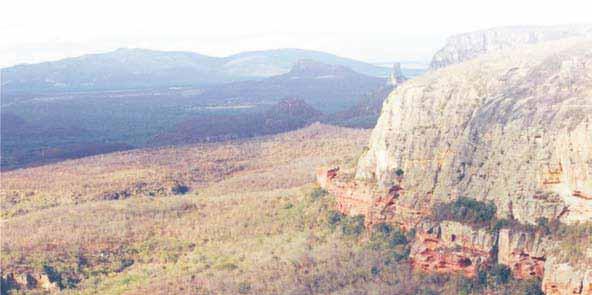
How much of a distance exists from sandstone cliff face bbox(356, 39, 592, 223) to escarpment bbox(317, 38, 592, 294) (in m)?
0.08

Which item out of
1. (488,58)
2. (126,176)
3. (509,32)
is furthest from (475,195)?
(509,32)

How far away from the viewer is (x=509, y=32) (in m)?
176

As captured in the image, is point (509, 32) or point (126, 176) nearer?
point (126, 176)

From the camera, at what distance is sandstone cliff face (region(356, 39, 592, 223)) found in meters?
58.7

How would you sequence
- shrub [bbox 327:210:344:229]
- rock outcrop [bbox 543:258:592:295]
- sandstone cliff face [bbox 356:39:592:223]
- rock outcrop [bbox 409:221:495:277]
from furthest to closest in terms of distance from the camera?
shrub [bbox 327:210:344:229], rock outcrop [bbox 409:221:495:277], sandstone cliff face [bbox 356:39:592:223], rock outcrop [bbox 543:258:592:295]

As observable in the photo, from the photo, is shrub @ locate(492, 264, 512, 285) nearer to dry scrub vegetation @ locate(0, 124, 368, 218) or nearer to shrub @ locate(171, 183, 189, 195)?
dry scrub vegetation @ locate(0, 124, 368, 218)

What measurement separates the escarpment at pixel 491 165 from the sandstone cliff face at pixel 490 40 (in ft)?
263

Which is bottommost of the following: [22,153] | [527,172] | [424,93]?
[22,153]

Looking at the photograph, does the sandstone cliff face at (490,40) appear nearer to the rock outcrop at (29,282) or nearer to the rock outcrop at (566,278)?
the rock outcrop at (566,278)

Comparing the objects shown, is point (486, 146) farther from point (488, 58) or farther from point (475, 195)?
point (488, 58)

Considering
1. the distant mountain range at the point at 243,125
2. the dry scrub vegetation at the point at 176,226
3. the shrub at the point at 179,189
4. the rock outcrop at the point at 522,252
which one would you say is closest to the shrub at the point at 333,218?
the dry scrub vegetation at the point at 176,226

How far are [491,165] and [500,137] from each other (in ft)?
6.81

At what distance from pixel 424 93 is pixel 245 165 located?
4365cm

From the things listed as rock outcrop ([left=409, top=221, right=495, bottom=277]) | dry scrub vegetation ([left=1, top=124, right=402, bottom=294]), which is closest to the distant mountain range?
dry scrub vegetation ([left=1, top=124, right=402, bottom=294])
